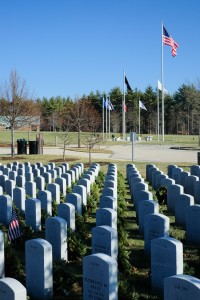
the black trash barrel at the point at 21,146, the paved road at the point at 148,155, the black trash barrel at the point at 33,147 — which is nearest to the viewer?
the paved road at the point at 148,155

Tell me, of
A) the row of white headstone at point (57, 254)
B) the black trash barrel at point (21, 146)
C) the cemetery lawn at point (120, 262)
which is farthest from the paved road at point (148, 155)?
the row of white headstone at point (57, 254)

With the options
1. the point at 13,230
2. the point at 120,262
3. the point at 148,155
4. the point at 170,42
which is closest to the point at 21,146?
the point at 148,155

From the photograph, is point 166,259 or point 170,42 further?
point 170,42

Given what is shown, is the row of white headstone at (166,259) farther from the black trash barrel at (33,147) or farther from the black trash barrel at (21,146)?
the black trash barrel at (21,146)

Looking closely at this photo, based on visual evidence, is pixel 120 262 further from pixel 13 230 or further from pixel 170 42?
pixel 170 42

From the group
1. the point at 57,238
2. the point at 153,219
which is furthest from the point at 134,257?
the point at 57,238

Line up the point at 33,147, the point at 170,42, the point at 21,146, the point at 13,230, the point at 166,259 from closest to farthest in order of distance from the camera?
1. the point at 166,259
2. the point at 13,230
3. the point at 33,147
4. the point at 21,146
5. the point at 170,42

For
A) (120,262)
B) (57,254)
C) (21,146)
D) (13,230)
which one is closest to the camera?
(120,262)

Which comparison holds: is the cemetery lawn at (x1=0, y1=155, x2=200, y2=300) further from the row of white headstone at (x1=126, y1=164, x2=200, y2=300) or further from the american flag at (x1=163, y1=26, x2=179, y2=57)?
the american flag at (x1=163, y1=26, x2=179, y2=57)

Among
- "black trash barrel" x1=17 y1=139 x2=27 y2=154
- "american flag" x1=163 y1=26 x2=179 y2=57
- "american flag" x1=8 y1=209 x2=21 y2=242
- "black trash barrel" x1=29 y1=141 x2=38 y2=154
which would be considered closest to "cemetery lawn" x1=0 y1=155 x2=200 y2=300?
"american flag" x1=8 y1=209 x2=21 y2=242

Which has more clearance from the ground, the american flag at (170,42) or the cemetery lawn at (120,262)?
the american flag at (170,42)

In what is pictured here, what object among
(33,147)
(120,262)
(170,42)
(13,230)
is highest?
(170,42)

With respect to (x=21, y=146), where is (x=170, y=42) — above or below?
above

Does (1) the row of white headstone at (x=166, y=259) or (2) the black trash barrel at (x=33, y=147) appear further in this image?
(2) the black trash barrel at (x=33, y=147)
